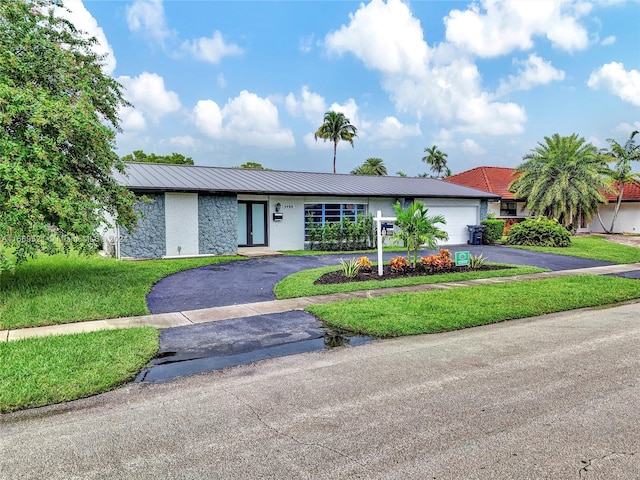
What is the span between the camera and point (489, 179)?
34219 mm

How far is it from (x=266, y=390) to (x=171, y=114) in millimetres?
22524

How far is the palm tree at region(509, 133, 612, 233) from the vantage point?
27359mm

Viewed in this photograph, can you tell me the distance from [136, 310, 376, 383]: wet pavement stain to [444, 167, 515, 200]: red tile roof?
27403 millimetres

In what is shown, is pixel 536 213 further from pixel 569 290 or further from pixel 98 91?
pixel 98 91

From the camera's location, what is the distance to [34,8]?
9188mm

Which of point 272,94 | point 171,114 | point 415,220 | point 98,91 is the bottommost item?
point 415,220

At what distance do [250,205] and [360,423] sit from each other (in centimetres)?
1619

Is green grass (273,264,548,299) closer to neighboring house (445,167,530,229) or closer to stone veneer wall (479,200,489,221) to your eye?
stone veneer wall (479,200,489,221)

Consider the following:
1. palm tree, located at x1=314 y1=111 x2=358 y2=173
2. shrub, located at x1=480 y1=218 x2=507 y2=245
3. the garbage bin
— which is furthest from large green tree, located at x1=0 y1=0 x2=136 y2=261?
palm tree, located at x1=314 y1=111 x2=358 y2=173

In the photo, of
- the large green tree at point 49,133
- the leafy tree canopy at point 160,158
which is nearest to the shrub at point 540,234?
the large green tree at point 49,133

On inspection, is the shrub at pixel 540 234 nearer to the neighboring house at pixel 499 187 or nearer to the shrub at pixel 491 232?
the shrub at pixel 491 232

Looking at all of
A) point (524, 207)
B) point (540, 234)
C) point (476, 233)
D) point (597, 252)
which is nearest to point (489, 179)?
point (524, 207)

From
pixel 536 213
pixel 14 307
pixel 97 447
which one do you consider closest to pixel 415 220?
pixel 14 307

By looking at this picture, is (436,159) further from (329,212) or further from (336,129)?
(329,212)
